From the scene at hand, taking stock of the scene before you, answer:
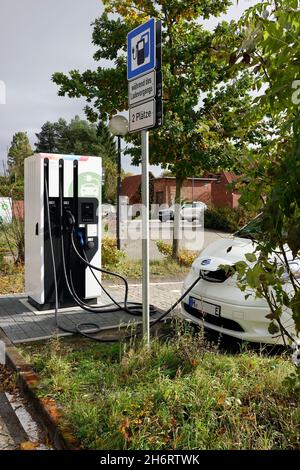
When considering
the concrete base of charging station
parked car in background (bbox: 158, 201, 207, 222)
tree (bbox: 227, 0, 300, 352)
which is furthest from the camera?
parked car in background (bbox: 158, 201, 207, 222)

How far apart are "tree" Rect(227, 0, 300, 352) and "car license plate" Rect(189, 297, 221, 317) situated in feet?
5.93

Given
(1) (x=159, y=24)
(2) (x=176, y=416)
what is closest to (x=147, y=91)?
(1) (x=159, y=24)

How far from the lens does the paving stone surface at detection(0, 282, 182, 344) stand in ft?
16.2

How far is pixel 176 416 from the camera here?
2.73 metres

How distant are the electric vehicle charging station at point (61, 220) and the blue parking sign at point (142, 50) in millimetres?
1990

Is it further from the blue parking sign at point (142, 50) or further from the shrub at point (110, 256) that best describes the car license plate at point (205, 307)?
the shrub at point (110, 256)

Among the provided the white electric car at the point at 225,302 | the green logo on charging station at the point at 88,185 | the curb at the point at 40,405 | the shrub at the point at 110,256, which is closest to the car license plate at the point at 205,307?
the white electric car at the point at 225,302

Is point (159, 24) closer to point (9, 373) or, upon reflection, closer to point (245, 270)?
point (245, 270)

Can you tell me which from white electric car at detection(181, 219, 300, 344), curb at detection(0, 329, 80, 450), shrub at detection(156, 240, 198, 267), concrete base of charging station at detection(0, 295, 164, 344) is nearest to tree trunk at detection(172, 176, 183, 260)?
shrub at detection(156, 240, 198, 267)

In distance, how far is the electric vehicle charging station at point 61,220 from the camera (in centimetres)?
563

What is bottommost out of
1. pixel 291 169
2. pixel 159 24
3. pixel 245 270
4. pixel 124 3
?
pixel 245 270

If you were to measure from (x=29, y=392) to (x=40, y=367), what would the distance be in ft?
1.19

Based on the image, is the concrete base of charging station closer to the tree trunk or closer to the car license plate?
the car license plate

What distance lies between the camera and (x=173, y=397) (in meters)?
2.87
